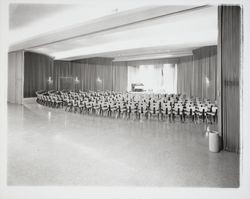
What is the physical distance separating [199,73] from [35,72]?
13.6m

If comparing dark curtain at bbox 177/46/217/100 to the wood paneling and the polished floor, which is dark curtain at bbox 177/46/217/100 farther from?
the wood paneling

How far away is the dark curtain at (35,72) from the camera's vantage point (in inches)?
717

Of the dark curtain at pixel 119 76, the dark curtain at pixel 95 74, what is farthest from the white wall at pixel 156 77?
the dark curtain at pixel 95 74

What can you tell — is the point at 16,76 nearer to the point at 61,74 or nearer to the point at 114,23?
the point at 61,74

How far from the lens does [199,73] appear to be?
16734mm

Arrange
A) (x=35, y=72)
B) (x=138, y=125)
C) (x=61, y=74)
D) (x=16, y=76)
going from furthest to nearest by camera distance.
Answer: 1. (x=61, y=74)
2. (x=35, y=72)
3. (x=16, y=76)
4. (x=138, y=125)

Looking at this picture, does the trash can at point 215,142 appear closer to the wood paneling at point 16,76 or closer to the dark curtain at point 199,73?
the dark curtain at point 199,73

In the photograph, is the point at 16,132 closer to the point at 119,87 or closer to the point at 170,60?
the point at 170,60

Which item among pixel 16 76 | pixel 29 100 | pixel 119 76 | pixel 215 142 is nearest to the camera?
pixel 215 142

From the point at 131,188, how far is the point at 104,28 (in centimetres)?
730

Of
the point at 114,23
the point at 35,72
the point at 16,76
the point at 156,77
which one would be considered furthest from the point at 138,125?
the point at 156,77

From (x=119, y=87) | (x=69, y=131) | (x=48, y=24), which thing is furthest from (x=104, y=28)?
(x=119, y=87)

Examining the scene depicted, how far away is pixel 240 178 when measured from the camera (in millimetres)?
4316

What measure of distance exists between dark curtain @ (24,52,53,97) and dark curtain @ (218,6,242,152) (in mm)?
15915
